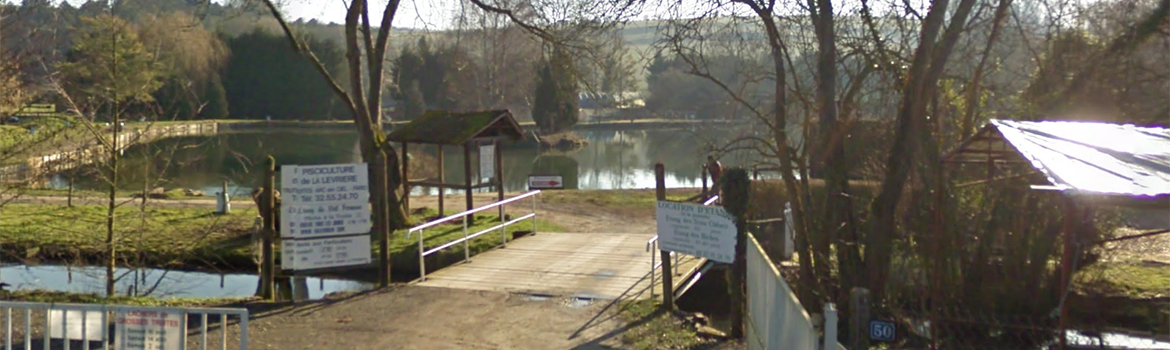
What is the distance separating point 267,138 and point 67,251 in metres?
35.2

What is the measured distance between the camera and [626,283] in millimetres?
13539

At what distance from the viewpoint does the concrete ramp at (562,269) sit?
43.2 feet

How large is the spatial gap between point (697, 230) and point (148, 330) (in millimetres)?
5512

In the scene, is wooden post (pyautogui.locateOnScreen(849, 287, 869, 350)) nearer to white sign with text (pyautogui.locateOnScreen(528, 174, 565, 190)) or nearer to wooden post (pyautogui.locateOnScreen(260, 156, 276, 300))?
wooden post (pyautogui.locateOnScreen(260, 156, 276, 300))

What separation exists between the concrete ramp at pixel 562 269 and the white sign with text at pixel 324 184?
5.10 feet

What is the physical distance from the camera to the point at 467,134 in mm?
19516

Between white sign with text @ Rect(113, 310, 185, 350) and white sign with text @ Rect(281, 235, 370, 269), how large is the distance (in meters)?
4.81

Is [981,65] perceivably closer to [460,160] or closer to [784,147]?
[784,147]

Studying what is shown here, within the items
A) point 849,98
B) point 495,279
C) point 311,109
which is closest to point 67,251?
point 495,279

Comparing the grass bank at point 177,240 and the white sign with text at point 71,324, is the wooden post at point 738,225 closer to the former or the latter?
the white sign with text at point 71,324

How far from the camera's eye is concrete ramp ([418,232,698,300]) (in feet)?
43.2

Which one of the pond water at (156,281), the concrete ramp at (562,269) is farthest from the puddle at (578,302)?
the pond water at (156,281)

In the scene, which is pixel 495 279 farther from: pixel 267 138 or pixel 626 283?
pixel 267 138

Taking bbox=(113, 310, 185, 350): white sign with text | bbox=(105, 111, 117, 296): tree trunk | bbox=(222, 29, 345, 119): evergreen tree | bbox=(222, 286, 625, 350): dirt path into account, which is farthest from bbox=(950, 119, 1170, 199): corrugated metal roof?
bbox=(222, 29, 345, 119): evergreen tree
